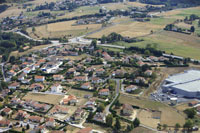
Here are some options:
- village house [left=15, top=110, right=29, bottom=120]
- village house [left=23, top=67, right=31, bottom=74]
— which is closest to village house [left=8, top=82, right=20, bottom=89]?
village house [left=23, top=67, right=31, bottom=74]

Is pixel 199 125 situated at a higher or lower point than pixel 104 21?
lower

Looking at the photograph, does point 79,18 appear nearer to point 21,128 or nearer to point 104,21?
point 104,21

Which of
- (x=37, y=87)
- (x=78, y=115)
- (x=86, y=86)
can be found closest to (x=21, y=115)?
(x=78, y=115)

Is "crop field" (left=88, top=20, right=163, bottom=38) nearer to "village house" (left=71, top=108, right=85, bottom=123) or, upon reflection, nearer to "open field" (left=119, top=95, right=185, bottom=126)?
"open field" (left=119, top=95, right=185, bottom=126)

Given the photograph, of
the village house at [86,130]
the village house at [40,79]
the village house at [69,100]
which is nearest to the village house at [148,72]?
the village house at [69,100]

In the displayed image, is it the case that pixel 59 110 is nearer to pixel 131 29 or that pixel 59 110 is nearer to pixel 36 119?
pixel 36 119

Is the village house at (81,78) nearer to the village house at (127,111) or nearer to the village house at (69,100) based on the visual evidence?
the village house at (69,100)

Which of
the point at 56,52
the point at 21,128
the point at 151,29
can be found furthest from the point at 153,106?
the point at 151,29
